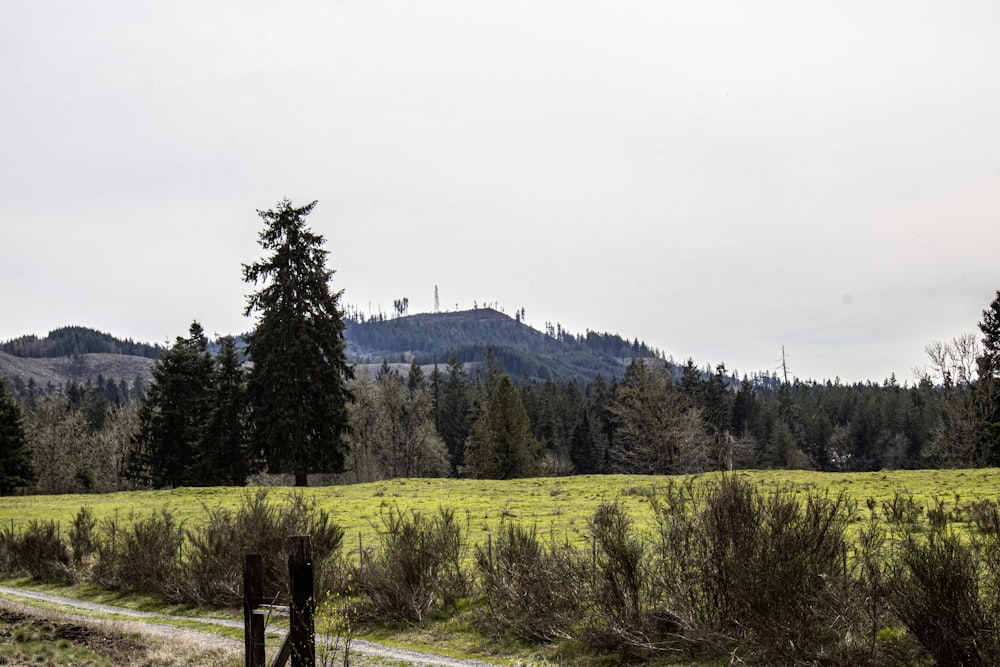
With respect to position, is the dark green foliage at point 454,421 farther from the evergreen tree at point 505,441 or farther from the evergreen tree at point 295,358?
the evergreen tree at point 295,358

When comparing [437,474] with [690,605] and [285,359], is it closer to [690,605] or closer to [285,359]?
[285,359]

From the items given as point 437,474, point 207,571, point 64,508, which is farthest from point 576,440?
point 207,571

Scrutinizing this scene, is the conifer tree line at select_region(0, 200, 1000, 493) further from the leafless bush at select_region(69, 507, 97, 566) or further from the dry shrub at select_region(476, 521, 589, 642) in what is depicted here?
the dry shrub at select_region(476, 521, 589, 642)

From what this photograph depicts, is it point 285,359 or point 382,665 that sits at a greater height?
point 285,359

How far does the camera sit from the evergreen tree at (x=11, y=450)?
51.5m

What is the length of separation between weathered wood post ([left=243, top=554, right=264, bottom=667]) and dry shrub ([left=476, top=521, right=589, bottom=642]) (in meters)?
5.44

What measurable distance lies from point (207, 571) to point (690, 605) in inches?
438

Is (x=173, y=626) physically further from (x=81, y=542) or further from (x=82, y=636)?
(x=81, y=542)

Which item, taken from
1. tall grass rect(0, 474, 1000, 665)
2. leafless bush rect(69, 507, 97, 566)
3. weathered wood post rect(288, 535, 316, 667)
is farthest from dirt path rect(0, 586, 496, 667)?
weathered wood post rect(288, 535, 316, 667)

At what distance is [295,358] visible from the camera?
43.3 m

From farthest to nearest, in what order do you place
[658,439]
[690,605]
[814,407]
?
1. [814,407]
2. [658,439]
3. [690,605]

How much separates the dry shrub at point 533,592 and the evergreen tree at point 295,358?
30.7m

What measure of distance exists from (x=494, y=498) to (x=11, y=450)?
38103 millimetres

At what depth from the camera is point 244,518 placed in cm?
1683
